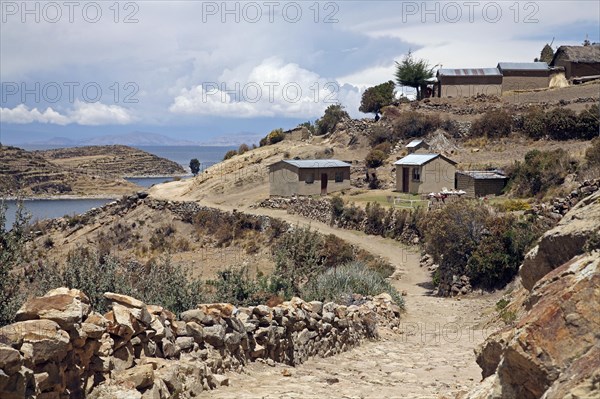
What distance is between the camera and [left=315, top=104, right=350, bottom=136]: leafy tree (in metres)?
61.7

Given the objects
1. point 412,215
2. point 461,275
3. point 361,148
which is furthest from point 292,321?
point 361,148

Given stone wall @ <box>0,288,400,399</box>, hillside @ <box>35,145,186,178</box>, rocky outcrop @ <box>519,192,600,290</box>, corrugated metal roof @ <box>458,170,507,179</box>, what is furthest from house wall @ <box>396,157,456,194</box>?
hillside @ <box>35,145,186,178</box>

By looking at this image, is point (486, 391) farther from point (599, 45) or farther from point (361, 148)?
point (599, 45)

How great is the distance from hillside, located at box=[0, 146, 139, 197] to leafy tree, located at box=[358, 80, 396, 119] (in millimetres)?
38668

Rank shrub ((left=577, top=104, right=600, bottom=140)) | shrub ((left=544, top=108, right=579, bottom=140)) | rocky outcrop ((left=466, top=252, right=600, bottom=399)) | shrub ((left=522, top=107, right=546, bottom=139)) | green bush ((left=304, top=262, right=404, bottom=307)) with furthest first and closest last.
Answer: shrub ((left=522, top=107, right=546, bottom=139)), shrub ((left=544, top=108, right=579, bottom=140)), shrub ((left=577, top=104, right=600, bottom=140)), green bush ((left=304, top=262, right=404, bottom=307)), rocky outcrop ((left=466, top=252, right=600, bottom=399))

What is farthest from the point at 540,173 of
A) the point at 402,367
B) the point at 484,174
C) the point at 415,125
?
the point at 402,367

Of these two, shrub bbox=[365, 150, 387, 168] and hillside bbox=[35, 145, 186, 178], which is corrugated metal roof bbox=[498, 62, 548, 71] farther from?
hillside bbox=[35, 145, 186, 178]

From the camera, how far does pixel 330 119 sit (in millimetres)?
62875

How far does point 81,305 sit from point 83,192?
90715 mm

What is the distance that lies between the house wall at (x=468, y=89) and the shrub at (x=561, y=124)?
1002cm

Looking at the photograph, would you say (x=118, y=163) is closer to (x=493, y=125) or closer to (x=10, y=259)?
(x=493, y=125)

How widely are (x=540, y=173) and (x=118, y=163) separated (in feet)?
375

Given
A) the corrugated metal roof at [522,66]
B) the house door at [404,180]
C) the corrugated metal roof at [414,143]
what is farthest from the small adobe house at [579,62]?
the house door at [404,180]

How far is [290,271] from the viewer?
1823 cm
